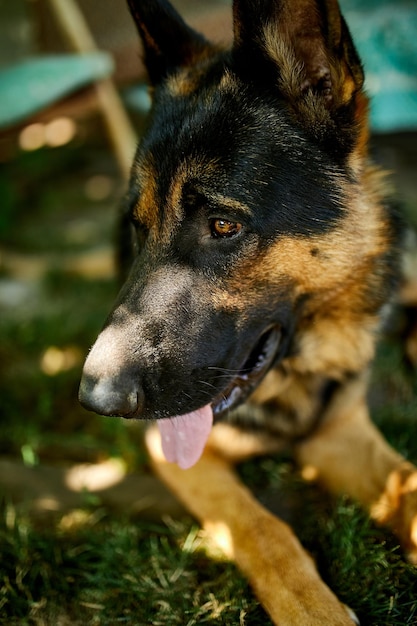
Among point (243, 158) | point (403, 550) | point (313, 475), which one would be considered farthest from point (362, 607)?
point (243, 158)

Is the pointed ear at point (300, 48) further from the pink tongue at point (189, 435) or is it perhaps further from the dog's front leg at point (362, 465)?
the dog's front leg at point (362, 465)

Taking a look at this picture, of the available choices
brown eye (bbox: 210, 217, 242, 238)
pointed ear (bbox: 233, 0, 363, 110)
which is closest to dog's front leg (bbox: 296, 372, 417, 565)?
brown eye (bbox: 210, 217, 242, 238)

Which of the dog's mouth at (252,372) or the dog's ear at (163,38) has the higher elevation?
the dog's ear at (163,38)

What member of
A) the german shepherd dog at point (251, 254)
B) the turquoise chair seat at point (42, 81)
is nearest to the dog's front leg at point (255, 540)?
the german shepherd dog at point (251, 254)

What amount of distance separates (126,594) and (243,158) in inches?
63.0

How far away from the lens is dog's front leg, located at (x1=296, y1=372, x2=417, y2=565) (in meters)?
2.23

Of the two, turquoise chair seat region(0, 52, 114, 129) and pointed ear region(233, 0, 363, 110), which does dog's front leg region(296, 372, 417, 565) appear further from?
turquoise chair seat region(0, 52, 114, 129)

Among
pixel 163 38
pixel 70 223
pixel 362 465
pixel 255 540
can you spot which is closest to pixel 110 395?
pixel 255 540

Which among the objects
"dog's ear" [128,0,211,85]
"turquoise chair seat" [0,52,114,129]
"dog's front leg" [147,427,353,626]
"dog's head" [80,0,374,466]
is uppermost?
"dog's ear" [128,0,211,85]

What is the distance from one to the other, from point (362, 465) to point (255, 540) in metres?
0.64

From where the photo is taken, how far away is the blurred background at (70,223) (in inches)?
110

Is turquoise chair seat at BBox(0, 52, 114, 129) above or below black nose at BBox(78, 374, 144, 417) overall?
above

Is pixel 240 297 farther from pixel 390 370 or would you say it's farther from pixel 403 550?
pixel 390 370

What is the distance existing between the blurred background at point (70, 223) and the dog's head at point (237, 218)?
788 mm
